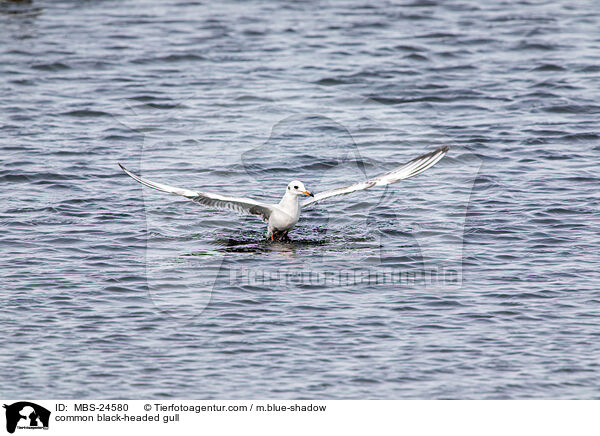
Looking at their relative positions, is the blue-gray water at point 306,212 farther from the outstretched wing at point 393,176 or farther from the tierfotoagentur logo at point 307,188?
the outstretched wing at point 393,176

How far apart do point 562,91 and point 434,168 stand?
635 cm

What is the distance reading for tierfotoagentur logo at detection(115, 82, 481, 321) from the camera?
1465 cm

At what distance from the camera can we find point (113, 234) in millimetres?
16406

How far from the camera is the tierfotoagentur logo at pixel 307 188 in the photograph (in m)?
14.6

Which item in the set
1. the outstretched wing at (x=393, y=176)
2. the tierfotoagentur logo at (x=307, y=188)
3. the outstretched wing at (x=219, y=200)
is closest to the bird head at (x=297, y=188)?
the outstretched wing at (x=393, y=176)

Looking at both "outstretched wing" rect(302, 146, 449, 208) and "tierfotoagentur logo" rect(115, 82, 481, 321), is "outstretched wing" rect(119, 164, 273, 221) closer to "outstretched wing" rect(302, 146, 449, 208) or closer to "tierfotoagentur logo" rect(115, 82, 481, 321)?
"tierfotoagentur logo" rect(115, 82, 481, 321)

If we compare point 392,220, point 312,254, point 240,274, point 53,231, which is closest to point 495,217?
point 392,220

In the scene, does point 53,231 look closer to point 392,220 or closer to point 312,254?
point 312,254

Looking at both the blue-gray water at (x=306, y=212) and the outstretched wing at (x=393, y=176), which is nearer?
the blue-gray water at (x=306, y=212)
